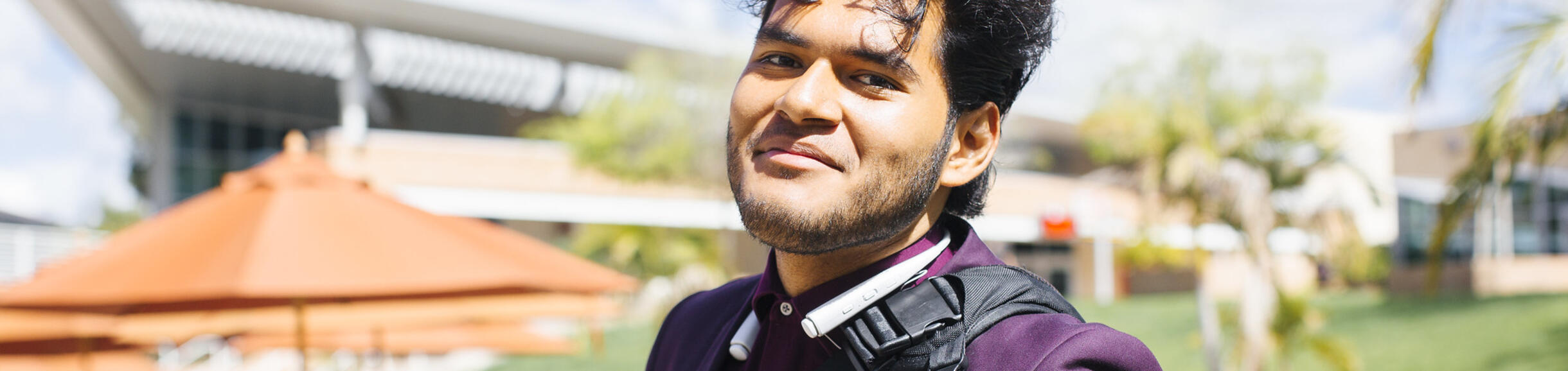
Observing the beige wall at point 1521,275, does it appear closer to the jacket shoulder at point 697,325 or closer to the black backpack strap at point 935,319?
the jacket shoulder at point 697,325

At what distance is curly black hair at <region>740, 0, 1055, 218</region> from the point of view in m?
1.13

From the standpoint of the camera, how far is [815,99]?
3.49ft

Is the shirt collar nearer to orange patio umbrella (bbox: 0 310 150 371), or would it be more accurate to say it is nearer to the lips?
the lips

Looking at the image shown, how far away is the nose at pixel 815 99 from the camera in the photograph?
1.06 m

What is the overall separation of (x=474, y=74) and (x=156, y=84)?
29.3 feet

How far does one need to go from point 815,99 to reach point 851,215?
0.12 metres

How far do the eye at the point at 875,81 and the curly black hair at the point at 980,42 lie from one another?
44mm

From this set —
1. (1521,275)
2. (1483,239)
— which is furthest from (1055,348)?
(1483,239)

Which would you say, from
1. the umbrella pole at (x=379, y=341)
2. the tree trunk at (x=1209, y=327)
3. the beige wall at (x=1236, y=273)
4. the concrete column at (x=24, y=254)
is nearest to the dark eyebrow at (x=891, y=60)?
the umbrella pole at (x=379, y=341)

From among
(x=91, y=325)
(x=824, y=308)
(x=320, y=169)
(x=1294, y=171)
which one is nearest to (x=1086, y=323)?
(x=824, y=308)

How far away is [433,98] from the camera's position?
30.9 meters

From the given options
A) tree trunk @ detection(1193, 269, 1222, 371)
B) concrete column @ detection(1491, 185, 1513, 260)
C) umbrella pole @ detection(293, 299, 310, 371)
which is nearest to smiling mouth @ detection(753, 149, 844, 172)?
umbrella pole @ detection(293, 299, 310, 371)

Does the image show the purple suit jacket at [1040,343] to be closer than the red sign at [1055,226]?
Yes

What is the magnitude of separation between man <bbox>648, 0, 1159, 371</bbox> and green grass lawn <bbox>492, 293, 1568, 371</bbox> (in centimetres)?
1078
